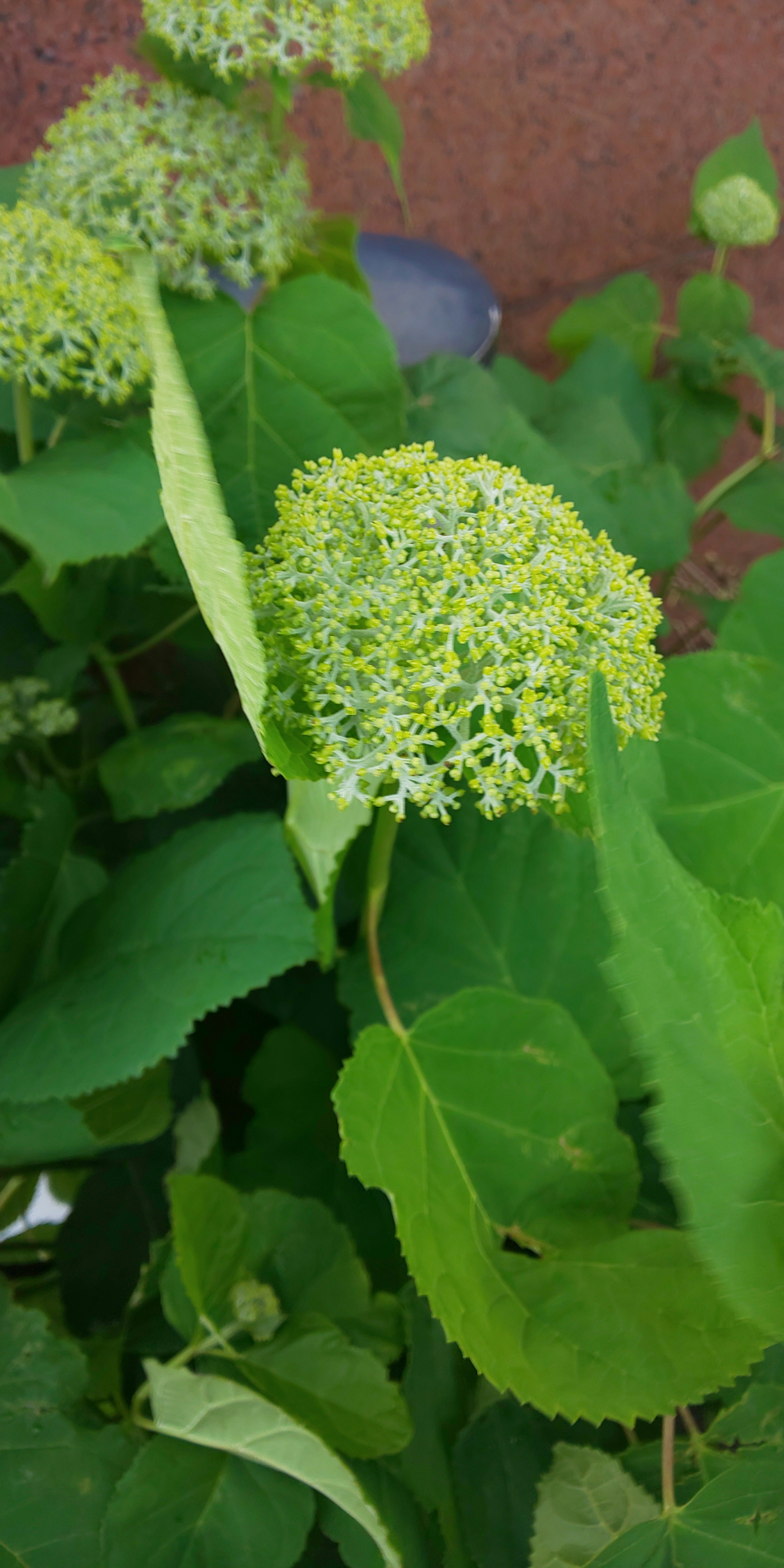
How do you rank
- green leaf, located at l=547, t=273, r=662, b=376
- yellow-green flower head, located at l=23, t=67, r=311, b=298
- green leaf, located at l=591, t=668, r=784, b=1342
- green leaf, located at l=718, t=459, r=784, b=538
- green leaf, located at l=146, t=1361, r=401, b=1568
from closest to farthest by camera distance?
green leaf, located at l=591, t=668, r=784, b=1342, green leaf, located at l=146, t=1361, r=401, b=1568, yellow-green flower head, located at l=23, t=67, r=311, b=298, green leaf, located at l=718, t=459, r=784, b=538, green leaf, located at l=547, t=273, r=662, b=376

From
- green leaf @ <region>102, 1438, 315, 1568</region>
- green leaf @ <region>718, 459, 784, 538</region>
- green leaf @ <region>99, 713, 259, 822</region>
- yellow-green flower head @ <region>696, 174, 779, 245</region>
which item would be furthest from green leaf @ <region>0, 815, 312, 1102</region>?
yellow-green flower head @ <region>696, 174, 779, 245</region>

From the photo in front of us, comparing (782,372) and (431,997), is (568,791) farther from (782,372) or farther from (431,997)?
(782,372)

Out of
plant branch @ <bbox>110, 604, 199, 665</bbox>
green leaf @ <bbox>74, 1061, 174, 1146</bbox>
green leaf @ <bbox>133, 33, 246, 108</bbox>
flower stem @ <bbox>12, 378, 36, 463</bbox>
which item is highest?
green leaf @ <bbox>133, 33, 246, 108</bbox>

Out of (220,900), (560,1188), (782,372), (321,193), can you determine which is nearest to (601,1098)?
(560,1188)

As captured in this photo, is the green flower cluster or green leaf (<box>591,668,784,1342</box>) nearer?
green leaf (<box>591,668,784,1342</box>)

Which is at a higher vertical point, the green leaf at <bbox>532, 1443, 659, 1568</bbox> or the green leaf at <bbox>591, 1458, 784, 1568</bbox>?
the green leaf at <bbox>591, 1458, 784, 1568</bbox>

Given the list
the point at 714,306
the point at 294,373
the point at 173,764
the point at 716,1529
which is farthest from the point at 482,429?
the point at 716,1529

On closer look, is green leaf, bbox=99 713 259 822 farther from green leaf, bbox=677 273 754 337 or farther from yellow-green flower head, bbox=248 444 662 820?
green leaf, bbox=677 273 754 337

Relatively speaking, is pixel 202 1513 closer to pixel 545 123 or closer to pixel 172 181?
pixel 172 181

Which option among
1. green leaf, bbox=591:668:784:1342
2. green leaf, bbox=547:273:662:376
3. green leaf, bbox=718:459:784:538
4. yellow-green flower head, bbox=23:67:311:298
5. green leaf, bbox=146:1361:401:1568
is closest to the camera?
green leaf, bbox=591:668:784:1342
